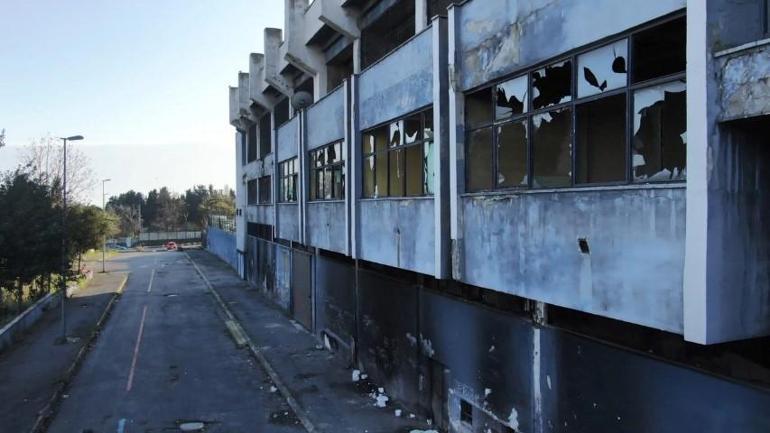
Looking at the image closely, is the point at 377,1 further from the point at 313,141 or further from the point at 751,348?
the point at 751,348

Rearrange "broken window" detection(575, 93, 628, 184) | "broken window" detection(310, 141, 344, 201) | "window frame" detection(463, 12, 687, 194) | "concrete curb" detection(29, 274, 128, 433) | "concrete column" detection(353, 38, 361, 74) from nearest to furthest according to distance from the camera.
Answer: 1. "window frame" detection(463, 12, 687, 194)
2. "broken window" detection(575, 93, 628, 184)
3. "concrete curb" detection(29, 274, 128, 433)
4. "broken window" detection(310, 141, 344, 201)
5. "concrete column" detection(353, 38, 361, 74)

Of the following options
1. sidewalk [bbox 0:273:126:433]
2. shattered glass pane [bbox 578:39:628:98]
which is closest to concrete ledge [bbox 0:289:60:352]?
sidewalk [bbox 0:273:126:433]

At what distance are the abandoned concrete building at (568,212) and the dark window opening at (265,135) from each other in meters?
19.2

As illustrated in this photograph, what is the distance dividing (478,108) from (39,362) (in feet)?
55.7

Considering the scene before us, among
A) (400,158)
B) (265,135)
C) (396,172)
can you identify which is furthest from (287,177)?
(400,158)

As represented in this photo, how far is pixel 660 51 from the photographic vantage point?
21.3 ft

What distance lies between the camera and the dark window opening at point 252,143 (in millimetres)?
38844

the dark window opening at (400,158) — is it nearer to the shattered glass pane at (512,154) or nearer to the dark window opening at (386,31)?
the shattered glass pane at (512,154)

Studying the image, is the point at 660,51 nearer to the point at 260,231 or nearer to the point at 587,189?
the point at 587,189

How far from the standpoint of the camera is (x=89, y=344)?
21.9 meters

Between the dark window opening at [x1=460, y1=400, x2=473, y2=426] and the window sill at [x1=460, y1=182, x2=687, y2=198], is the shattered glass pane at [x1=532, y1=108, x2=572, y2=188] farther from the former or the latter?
the dark window opening at [x1=460, y1=400, x2=473, y2=426]

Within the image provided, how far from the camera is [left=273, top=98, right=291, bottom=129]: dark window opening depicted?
1185 inches

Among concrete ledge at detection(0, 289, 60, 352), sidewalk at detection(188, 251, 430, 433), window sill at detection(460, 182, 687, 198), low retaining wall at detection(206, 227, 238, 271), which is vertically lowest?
sidewalk at detection(188, 251, 430, 433)

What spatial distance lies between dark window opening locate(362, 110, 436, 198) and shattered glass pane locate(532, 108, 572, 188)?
2935mm
